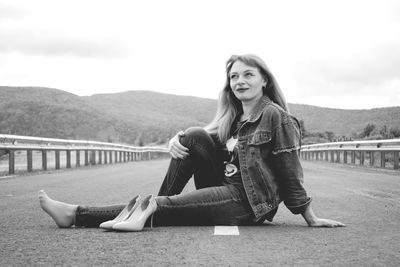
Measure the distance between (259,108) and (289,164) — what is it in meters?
0.56

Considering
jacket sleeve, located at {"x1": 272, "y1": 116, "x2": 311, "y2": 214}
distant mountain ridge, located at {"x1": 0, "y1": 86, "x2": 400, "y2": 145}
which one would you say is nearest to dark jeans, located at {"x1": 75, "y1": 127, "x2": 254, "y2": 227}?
jacket sleeve, located at {"x1": 272, "y1": 116, "x2": 311, "y2": 214}

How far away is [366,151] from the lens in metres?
20.5

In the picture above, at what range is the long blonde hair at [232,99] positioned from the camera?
5523 millimetres

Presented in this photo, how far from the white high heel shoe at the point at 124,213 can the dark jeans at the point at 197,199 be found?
93 mm

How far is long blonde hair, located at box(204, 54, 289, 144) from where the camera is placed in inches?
217

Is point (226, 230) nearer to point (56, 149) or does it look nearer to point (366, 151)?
point (56, 149)

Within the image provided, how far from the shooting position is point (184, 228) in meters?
5.23

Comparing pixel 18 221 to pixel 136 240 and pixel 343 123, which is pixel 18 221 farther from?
pixel 343 123

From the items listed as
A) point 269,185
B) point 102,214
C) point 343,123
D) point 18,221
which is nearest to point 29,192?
point 18,221

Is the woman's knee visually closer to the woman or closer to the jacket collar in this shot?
the woman

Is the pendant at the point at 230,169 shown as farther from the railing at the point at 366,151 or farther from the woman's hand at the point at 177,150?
the railing at the point at 366,151

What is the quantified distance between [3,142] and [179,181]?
978 cm

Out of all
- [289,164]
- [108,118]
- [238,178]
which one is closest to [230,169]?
[238,178]

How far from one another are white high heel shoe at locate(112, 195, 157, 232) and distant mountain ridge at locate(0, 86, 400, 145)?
1818 inches
